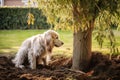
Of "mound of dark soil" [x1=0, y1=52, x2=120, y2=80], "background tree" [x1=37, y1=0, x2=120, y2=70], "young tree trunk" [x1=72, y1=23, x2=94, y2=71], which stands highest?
"background tree" [x1=37, y1=0, x2=120, y2=70]

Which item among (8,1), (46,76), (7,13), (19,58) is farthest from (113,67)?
(8,1)

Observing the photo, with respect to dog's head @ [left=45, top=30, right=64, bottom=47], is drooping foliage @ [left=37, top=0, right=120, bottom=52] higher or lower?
higher

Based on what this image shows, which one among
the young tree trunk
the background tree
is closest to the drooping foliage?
the background tree

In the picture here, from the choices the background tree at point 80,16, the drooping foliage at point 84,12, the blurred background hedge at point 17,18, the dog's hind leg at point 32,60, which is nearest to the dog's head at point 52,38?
the background tree at point 80,16

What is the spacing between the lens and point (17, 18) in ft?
80.2

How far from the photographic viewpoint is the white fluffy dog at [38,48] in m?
8.86

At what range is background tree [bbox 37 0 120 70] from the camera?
7801mm

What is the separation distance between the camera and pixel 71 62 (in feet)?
31.0

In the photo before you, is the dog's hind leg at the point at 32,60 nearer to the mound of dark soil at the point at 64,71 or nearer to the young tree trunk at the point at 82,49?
the mound of dark soil at the point at 64,71

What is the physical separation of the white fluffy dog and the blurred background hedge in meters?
15.1

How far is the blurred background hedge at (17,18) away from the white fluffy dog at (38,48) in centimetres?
1509

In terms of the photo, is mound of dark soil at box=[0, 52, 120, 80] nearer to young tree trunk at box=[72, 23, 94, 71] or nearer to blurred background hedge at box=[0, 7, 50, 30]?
young tree trunk at box=[72, 23, 94, 71]

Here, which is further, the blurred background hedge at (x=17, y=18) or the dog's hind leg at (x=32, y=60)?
the blurred background hedge at (x=17, y=18)

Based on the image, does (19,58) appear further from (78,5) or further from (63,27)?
(78,5)
